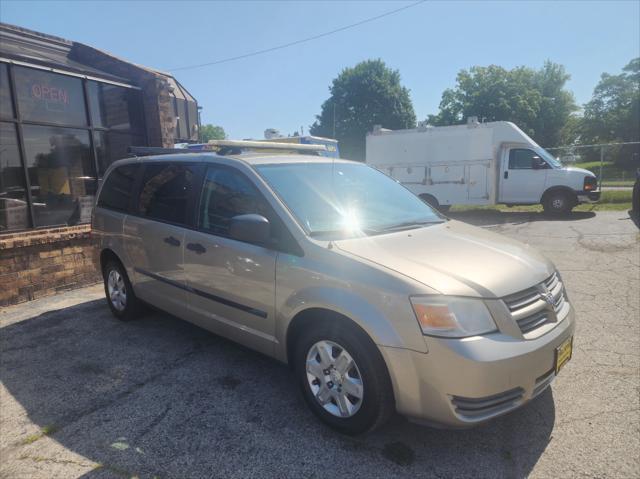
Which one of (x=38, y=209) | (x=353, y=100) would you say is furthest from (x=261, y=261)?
(x=353, y=100)

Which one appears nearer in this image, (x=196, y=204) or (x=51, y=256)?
(x=196, y=204)

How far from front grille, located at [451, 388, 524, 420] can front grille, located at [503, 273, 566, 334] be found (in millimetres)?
374

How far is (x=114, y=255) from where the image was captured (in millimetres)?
4734

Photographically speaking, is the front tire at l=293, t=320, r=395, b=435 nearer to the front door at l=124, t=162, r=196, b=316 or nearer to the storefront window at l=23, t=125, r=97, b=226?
the front door at l=124, t=162, r=196, b=316

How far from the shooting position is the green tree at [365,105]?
43.3 metres

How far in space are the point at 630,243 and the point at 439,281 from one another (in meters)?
7.61

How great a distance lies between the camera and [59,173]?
724 centimetres

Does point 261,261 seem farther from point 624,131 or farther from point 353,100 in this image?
point 624,131

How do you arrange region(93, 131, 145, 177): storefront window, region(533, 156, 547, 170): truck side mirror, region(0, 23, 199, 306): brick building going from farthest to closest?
1. region(533, 156, 547, 170): truck side mirror
2. region(93, 131, 145, 177): storefront window
3. region(0, 23, 199, 306): brick building

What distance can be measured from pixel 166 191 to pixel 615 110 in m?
56.8

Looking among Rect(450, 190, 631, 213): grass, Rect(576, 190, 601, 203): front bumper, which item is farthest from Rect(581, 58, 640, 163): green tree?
Rect(576, 190, 601, 203): front bumper

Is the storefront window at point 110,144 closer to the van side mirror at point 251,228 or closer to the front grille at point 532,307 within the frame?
the van side mirror at point 251,228

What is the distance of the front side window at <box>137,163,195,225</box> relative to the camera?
3.68 meters

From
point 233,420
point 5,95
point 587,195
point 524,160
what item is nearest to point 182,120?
point 5,95
